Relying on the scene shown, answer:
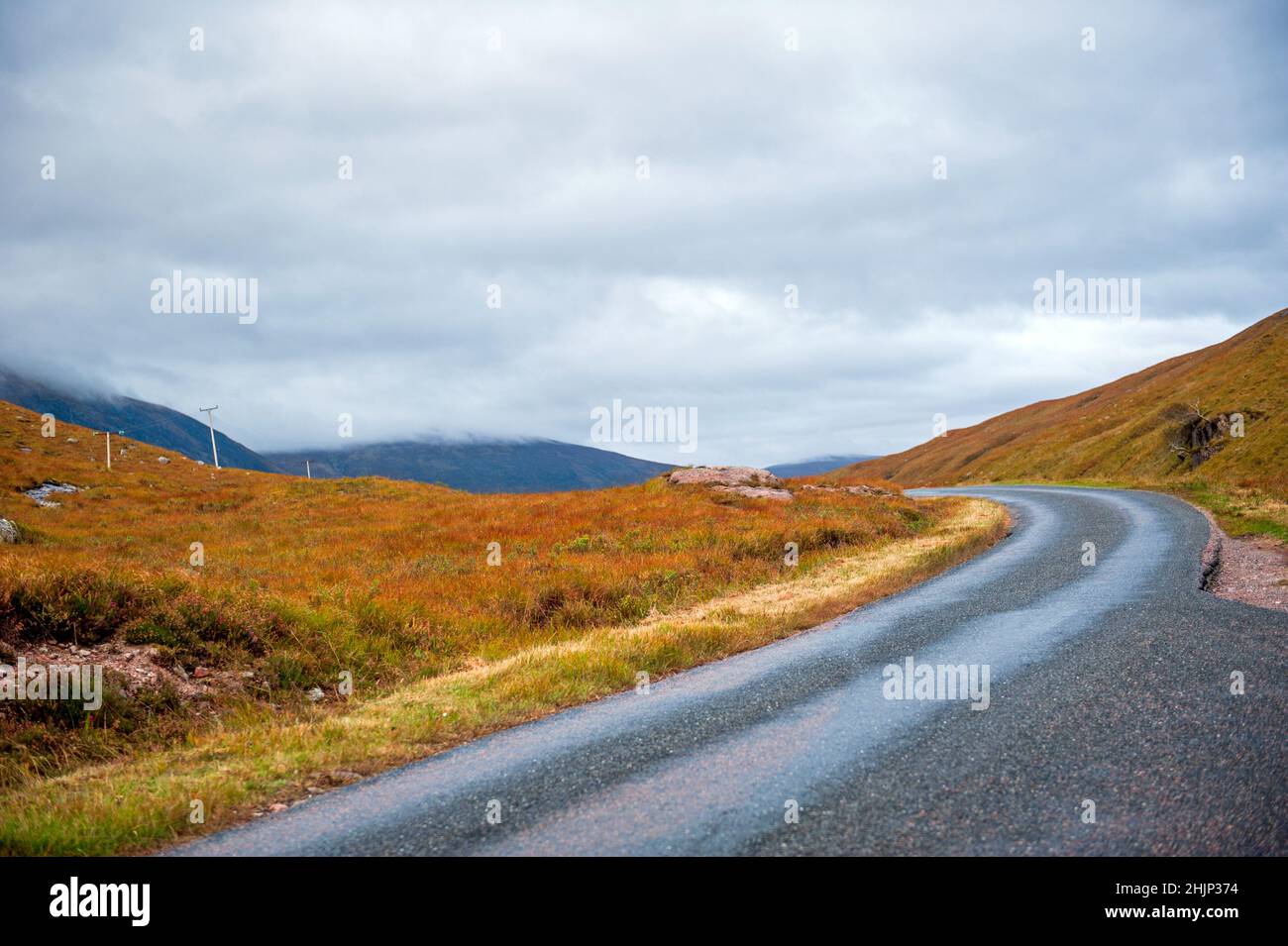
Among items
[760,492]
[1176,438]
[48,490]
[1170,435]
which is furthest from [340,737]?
[1170,435]

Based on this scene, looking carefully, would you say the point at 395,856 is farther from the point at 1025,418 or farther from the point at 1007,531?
the point at 1025,418

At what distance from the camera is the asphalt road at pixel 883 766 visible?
15.6ft

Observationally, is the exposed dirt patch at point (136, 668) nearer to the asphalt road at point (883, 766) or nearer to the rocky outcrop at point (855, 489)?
the asphalt road at point (883, 766)

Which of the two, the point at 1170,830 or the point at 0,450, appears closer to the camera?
the point at 1170,830

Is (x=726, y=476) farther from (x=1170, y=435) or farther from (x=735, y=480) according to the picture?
(x=1170, y=435)

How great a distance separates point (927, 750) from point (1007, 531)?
2148 centimetres

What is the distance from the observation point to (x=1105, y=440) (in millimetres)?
69875

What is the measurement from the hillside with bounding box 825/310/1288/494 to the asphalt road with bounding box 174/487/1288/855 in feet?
92.4

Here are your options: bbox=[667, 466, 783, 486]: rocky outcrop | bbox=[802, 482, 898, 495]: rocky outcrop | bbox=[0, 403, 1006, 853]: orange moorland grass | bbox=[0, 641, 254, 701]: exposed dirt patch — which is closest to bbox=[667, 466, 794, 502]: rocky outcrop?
bbox=[667, 466, 783, 486]: rocky outcrop

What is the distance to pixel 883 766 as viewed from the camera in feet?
19.3

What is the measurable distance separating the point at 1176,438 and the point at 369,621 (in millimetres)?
63257

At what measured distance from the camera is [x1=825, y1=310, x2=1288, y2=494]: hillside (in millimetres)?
45750

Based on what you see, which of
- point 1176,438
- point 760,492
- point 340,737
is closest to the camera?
point 340,737
